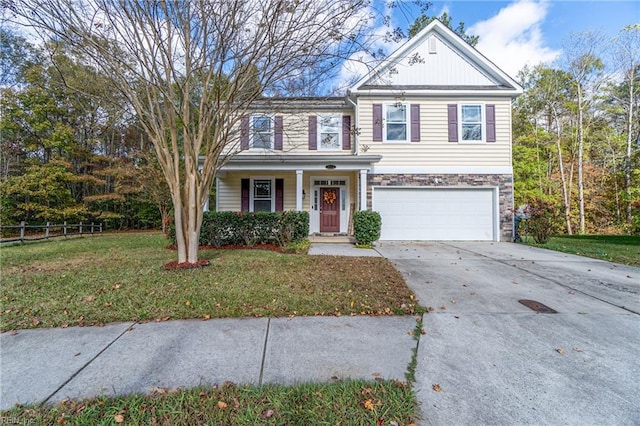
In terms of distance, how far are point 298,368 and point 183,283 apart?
115 inches

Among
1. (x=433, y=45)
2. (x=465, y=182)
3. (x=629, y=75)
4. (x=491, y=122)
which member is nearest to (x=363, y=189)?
(x=465, y=182)

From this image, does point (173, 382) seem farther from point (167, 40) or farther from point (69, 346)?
point (167, 40)

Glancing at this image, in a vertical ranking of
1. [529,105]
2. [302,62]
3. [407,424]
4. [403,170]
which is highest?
[529,105]

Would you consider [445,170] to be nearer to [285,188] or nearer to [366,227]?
[366,227]

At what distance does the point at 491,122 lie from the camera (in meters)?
10.5

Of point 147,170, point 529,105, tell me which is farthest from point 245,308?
point 529,105

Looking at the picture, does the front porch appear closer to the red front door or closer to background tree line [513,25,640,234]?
the red front door

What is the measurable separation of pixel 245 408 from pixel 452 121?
37.2 feet

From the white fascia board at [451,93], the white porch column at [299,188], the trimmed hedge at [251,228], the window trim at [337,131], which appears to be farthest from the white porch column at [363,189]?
the white fascia board at [451,93]

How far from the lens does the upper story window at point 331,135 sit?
11.4 metres

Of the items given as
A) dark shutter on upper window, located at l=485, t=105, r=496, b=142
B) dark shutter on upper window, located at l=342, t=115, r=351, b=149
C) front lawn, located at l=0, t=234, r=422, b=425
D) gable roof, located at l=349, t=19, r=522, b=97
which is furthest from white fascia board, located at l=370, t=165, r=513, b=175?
front lawn, located at l=0, t=234, r=422, b=425

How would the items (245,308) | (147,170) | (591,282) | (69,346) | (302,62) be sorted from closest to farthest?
(69,346)
(245,308)
(591,282)
(302,62)
(147,170)

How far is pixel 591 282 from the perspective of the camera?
488 centimetres

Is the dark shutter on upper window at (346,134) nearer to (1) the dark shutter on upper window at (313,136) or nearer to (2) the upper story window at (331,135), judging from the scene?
(2) the upper story window at (331,135)
